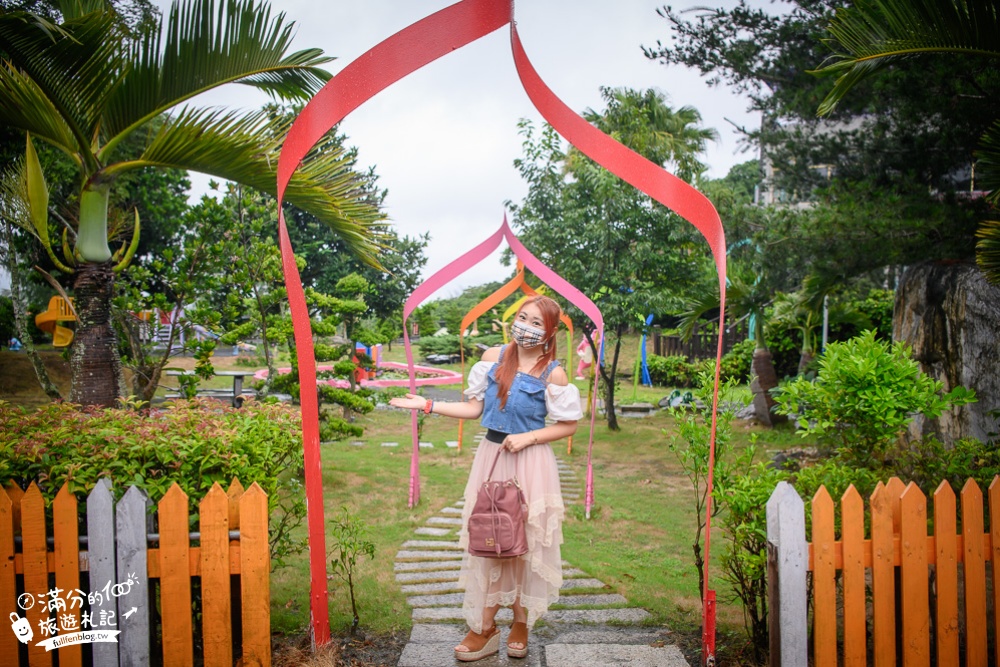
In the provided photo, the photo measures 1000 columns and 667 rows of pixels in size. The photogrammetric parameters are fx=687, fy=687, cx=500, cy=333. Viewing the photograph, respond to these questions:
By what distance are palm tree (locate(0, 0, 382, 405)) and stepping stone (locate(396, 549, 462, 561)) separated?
2.16m

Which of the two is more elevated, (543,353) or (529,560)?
(543,353)

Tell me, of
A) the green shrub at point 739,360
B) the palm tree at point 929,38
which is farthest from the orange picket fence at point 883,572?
the green shrub at point 739,360

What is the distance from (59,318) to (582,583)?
6595mm

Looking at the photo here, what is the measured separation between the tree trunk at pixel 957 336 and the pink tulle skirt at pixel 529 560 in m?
3.81

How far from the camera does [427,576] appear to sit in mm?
4363

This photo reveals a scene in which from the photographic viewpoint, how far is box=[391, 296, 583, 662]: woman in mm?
3146

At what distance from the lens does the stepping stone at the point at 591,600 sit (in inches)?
152

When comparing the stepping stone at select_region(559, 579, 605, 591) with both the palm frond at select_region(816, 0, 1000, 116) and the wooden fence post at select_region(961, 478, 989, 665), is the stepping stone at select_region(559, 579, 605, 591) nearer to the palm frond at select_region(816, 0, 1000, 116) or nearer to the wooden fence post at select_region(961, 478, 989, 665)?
the wooden fence post at select_region(961, 478, 989, 665)

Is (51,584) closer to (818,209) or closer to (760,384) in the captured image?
(818,209)

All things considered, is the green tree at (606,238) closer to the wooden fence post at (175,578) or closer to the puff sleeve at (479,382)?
the puff sleeve at (479,382)

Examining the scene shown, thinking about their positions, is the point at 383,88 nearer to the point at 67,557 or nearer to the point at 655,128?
the point at 67,557

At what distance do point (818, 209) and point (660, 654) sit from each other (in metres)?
4.88

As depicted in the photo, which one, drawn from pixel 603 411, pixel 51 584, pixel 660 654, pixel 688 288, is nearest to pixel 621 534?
pixel 660 654

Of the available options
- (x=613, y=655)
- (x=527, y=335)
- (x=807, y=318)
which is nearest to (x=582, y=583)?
(x=613, y=655)
